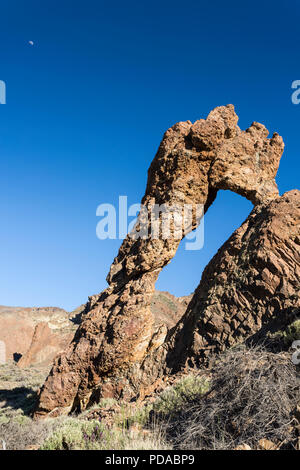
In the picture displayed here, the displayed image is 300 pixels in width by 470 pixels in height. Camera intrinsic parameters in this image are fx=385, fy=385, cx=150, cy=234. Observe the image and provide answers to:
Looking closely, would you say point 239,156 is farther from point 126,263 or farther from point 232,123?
point 126,263

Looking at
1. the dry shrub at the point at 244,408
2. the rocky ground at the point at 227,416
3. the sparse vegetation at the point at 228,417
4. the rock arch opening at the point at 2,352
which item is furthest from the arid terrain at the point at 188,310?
the rock arch opening at the point at 2,352

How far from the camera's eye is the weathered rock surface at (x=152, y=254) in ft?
39.3

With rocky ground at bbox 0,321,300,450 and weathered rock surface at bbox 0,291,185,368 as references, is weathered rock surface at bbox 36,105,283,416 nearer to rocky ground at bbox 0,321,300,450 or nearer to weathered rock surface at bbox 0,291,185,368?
rocky ground at bbox 0,321,300,450

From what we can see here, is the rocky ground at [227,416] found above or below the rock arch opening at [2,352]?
above

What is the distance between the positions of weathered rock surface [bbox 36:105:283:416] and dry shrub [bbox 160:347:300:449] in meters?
6.13

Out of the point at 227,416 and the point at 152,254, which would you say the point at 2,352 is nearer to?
the point at 152,254

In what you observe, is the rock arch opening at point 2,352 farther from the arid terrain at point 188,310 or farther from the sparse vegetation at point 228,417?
the sparse vegetation at point 228,417

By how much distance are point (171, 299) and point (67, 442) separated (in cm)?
3779

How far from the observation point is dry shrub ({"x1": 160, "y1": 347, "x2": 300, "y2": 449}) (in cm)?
480

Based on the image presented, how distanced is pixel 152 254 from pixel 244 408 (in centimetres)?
779

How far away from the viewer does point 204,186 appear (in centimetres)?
1305

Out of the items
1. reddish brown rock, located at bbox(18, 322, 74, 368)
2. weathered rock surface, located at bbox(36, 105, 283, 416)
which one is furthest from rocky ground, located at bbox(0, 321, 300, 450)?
reddish brown rock, located at bbox(18, 322, 74, 368)

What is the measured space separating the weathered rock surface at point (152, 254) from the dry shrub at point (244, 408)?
613 centimetres
